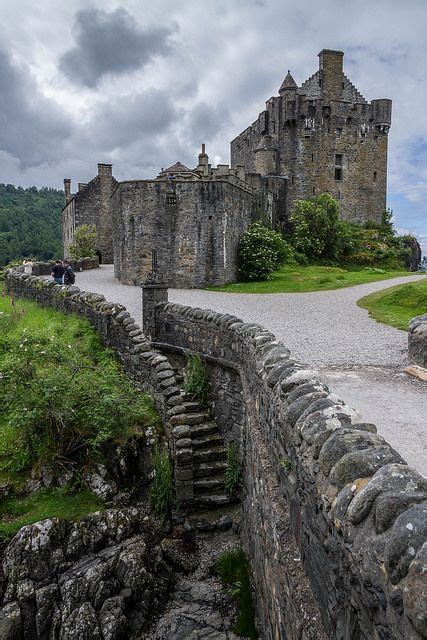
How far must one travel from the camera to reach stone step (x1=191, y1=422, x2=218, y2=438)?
36.2 ft

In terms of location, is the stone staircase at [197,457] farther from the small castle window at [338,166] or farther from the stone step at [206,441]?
the small castle window at [338,166]

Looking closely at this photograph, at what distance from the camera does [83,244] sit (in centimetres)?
3934

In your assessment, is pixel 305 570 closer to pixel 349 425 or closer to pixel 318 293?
pixel 349 425

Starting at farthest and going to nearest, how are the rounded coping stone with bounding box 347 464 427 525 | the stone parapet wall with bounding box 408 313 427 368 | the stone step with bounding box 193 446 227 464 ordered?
the stone step with bounding box 193 446 227 464, the stone parapet wall with bounding box 408 313 427 368, the rounded coping stone with bounding box 347 464 427 525

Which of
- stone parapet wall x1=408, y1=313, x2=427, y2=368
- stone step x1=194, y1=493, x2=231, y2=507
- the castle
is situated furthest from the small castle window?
stone step x1=194, y1=493, x2=231, y2=507

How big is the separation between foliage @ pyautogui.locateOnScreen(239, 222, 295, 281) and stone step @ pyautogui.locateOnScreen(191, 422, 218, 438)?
709 inches

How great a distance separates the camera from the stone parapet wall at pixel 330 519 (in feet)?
6.63

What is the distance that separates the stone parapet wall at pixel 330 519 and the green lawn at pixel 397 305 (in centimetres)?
1052

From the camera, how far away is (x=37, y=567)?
7410 mm

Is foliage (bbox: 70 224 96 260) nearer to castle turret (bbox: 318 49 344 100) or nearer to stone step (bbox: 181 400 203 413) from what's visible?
castle turret (bbox: 318 49 344 100)

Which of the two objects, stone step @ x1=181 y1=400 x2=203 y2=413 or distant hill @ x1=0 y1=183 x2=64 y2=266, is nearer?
stone step @ x1=181 y1=400 x2=203 y2=413

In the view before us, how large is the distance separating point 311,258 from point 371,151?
14.5 metres

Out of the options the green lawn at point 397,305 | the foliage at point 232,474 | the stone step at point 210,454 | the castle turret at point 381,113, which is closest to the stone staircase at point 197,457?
the stone step at point 210,454

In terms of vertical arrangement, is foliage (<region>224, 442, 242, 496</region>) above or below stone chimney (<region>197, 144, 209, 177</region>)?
below
